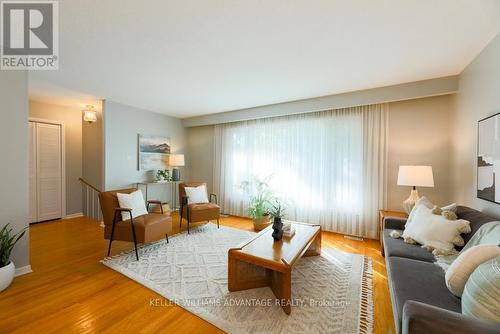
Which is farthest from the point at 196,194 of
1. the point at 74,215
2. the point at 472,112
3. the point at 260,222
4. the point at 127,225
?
the point at 472,112

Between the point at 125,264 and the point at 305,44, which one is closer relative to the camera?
the point at 305,44

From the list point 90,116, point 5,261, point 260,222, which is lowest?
point 260,222

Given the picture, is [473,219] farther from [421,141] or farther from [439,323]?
[421,141]

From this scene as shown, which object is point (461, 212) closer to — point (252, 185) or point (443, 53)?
point (443, 53)

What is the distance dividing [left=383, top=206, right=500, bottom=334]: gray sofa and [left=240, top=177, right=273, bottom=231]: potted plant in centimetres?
204

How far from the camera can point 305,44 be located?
2.08 m

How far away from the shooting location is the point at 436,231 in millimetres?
1939

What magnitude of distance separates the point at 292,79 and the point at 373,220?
2.62 m

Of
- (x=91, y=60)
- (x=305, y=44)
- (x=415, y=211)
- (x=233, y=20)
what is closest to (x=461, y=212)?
(x=415, y=211)

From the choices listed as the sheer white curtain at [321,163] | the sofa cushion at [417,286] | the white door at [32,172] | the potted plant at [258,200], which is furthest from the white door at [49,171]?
the sofa cushion at [417,286]

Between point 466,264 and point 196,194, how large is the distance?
3.68 metres

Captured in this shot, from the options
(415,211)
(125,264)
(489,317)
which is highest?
(415,211)

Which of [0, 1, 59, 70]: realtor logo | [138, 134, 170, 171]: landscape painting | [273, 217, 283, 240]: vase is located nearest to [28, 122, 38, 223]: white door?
[138, 134, 170, 171]: landscape painting

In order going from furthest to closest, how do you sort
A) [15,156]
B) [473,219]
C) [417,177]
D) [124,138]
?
[124,138] < [417,177] < [15,156] < [473,219]
